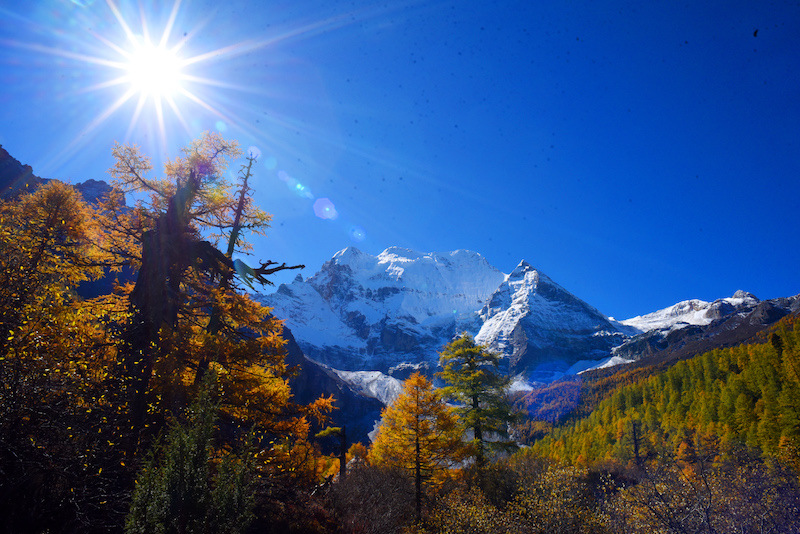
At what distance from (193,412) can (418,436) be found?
1391 cm

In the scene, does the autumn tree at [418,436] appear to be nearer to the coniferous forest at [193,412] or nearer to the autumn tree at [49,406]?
the coniferous forest at [193,412]

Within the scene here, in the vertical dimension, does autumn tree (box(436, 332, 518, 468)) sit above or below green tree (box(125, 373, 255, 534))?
above

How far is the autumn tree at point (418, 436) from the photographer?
17.3m

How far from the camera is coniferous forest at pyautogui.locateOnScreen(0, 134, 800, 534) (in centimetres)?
514

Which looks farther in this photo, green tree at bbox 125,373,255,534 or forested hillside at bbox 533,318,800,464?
forested hillside at bbox 533,318,800,464

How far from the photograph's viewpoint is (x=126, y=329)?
330 inches

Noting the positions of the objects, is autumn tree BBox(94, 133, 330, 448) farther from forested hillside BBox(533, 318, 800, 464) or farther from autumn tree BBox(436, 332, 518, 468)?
forested hillside BBox(533, 318, 800, 464)

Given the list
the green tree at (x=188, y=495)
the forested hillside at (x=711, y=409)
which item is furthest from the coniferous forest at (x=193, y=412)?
the forested hillside at (x=711, y=409)

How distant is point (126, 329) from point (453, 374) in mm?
16990

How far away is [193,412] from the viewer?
5820 mm

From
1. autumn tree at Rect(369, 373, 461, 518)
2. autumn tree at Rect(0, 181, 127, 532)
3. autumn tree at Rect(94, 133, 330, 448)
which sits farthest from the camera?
autumn tree at Rect(369, 373, 461, 518)

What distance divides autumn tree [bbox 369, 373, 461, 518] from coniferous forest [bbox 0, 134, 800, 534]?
0.29 feet

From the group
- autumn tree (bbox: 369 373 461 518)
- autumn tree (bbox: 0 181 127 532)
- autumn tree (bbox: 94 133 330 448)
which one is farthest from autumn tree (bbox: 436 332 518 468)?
autumn tree (bbox: 0 181 127 532)

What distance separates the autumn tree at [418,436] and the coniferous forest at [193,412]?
0.29 feet
